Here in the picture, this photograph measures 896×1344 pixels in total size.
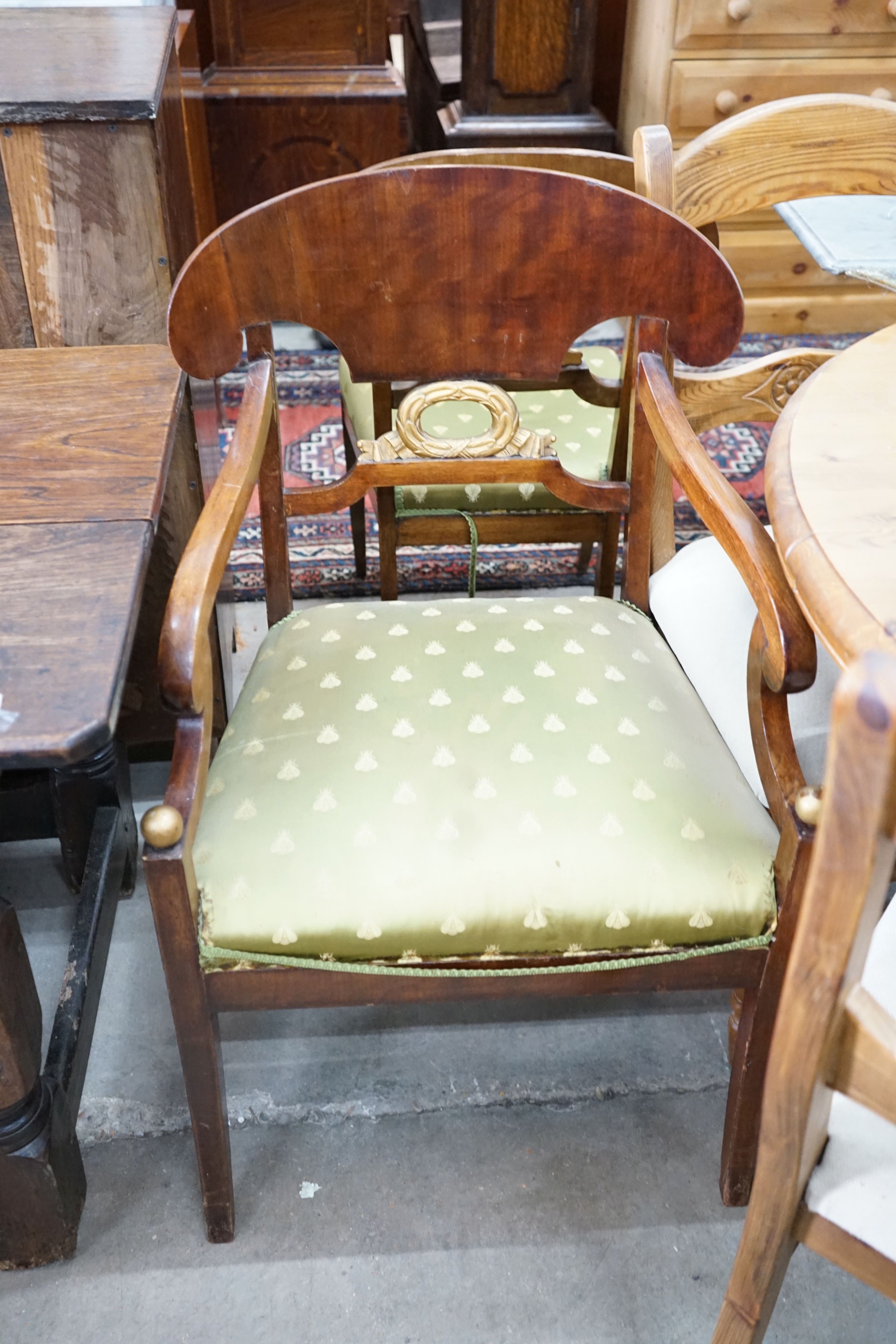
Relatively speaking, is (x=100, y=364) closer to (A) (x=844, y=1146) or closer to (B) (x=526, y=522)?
(B) (x=526, y=522)

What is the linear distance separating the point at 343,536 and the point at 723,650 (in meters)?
1.35

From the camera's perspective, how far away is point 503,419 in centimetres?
120

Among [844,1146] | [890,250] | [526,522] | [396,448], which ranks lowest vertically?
[526,522]

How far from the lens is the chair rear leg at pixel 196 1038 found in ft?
2.77

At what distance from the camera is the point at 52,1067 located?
1.10m

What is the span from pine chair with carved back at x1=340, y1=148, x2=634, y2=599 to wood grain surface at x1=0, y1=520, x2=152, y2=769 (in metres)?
0.74

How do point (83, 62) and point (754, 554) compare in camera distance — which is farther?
point (83, 62)

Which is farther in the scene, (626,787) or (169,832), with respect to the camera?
(626,787)

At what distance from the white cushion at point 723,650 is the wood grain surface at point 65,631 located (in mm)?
606

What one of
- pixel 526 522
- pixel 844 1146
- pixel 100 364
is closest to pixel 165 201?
pixel 100 364

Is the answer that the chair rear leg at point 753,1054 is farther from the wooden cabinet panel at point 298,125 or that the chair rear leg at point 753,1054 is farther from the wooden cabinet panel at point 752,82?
the wooden cabinet panel at point 752,82

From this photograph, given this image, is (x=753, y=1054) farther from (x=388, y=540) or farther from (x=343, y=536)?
(x=343, y=536)

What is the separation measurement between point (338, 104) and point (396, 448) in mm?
2028

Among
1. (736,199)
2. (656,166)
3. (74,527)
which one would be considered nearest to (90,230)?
(74,527)
